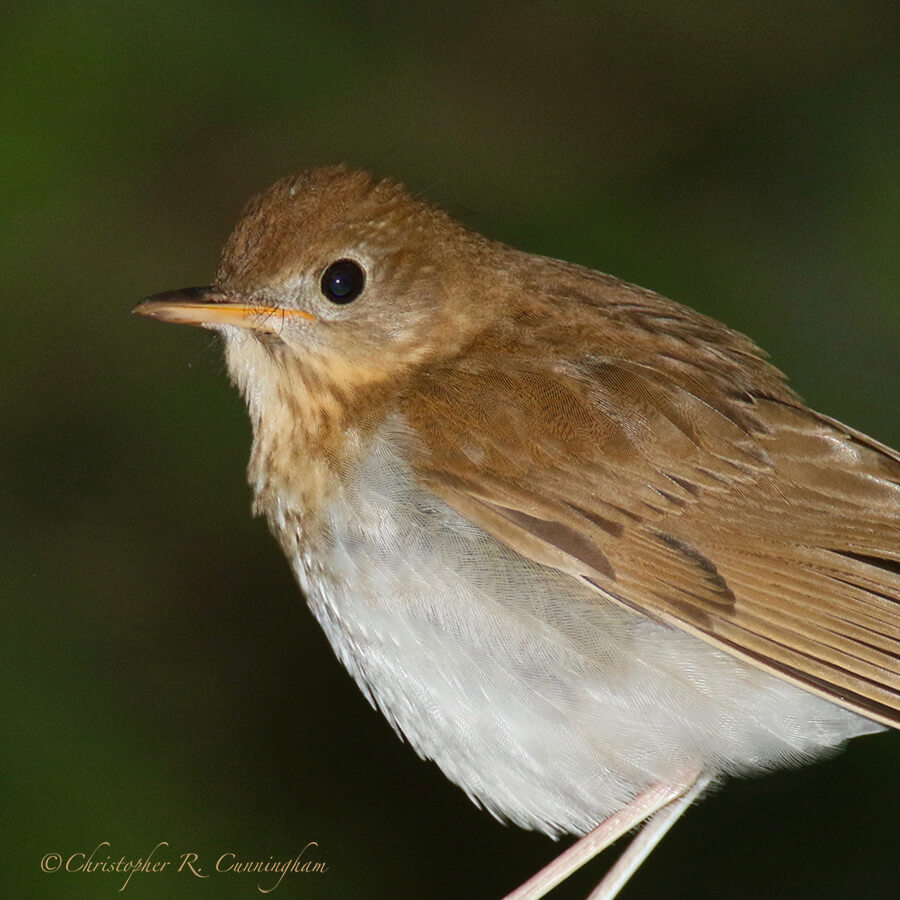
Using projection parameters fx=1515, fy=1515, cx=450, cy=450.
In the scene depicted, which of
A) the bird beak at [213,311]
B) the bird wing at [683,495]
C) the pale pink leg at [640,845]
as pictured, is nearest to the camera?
the bird wing at [683,495]

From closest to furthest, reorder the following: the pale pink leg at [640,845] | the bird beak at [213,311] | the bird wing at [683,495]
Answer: the bird wing at [683,495] < the bird beak at [213,311] < the pale pink leg at [640,845]

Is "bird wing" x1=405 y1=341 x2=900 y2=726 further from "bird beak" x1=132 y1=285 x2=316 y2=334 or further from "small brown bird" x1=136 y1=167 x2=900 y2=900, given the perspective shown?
"bird beak" x1=132 y1=285 x2=316 y2=334

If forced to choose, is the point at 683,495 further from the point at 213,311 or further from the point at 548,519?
the point at 213,311

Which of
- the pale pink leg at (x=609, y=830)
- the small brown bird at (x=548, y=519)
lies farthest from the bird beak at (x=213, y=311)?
the pale pink leg at (x=609, y=830)

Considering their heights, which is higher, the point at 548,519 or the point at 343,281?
the point at 343,281

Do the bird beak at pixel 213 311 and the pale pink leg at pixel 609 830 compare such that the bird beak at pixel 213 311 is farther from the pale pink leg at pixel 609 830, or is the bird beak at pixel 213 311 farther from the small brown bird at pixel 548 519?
the pale pink leg at pixel 609 830

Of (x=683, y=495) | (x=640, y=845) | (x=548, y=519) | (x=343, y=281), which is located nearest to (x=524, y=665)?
(x=548, y=519)
